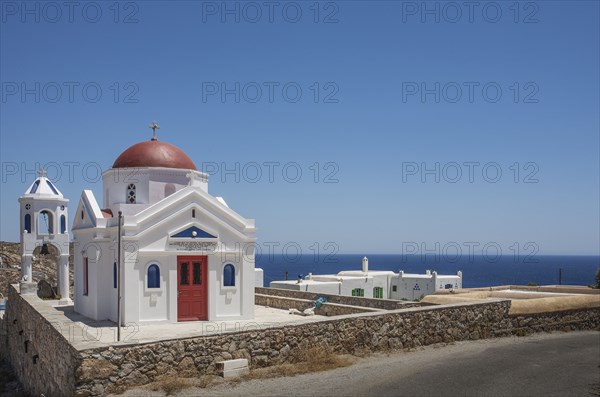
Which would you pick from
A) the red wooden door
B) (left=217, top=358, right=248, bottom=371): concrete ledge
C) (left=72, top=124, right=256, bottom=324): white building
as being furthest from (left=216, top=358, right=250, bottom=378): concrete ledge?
the red wooden door

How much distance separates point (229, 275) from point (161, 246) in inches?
99.9

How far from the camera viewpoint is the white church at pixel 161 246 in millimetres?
17203

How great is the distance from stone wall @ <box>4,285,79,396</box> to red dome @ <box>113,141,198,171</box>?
19.3ft

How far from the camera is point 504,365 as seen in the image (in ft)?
42.3

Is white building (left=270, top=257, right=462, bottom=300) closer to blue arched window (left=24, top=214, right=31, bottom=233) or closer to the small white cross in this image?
blue arched window (left=24, top=214, right=31, bottom=233)

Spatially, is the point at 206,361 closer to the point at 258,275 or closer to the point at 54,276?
the point at 258,275

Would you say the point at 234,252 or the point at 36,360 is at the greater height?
the point at 234,252

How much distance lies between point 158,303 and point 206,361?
6.16 metres

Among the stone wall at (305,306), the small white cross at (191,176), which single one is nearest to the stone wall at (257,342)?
the stone wall at (305,306)

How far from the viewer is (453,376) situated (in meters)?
11.8

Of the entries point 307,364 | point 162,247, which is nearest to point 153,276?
point 162,247

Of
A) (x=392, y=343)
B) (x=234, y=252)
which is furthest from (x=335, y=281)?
(x=392, y=343)

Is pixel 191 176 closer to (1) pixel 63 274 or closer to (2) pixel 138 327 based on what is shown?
(2) pixel 138 327

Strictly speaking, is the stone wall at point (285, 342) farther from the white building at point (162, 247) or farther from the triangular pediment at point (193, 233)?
the triangular pediment at point (193, 233)
